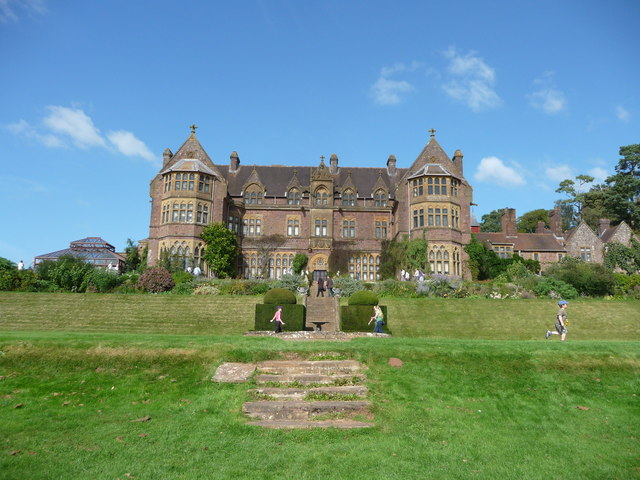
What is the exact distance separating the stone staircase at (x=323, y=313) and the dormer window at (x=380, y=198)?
17.4 meters

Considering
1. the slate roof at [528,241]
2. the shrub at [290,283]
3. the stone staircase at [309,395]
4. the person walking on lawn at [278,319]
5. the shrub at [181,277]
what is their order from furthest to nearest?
the slate roof at [528,241] < the shrub at [181,277] < the shrub at [290,283] < the person walking on lawn at [278,319] < the stone staircase at [309,395]

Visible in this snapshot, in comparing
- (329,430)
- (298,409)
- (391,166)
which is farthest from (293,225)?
(329,430)

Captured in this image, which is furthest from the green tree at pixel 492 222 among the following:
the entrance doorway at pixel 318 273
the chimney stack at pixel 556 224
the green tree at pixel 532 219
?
the entrance doorway at pixel 318 273

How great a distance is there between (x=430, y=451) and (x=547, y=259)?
48.3 meters

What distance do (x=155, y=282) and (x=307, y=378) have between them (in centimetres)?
2337

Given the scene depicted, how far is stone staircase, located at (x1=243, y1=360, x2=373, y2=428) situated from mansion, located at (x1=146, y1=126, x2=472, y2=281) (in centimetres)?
2691

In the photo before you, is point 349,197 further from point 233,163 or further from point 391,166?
point 233,163

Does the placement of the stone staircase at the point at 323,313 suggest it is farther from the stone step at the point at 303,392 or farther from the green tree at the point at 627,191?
the green tree at the point at 627,191

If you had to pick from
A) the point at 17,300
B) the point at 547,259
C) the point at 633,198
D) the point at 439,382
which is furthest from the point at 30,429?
the point at 633,198

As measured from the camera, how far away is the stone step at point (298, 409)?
10.1m

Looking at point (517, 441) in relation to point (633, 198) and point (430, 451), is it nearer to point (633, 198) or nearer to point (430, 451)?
point (430, 451)

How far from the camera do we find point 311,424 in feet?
31.5

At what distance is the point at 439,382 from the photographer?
38.1 ft

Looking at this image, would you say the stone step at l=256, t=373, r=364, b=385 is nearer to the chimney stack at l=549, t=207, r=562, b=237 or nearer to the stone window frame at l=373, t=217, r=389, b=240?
the stone window frame at l=373, t=217, r=389, b=240
